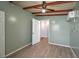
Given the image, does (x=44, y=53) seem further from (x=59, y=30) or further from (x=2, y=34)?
(x=59, y=30)

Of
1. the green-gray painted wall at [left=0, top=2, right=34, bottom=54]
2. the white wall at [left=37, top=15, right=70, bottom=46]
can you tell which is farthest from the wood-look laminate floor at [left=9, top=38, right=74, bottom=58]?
the white wall at [left=37, top=15, right=70, bottom=46]

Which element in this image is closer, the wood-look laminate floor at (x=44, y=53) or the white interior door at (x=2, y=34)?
the white interior door at (x=2, y=34)

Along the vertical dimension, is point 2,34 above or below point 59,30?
below

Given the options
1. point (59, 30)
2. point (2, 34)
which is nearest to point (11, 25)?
point (2, 34)

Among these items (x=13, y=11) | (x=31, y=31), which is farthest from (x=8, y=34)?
(x=31, y=31)

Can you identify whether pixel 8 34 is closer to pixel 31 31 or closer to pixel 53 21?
pixel 31 31

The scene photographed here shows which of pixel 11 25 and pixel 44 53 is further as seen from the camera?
pixel 44 53

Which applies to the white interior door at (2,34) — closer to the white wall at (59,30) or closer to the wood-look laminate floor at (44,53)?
the wood-look laminate floor at (44,53)

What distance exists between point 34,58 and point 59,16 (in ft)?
13.2

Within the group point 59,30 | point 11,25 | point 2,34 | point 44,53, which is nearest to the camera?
point 2,34

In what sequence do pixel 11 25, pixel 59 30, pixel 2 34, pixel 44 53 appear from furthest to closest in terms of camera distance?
pixel 59 30
pixel 44 53
pixel 11 25
pixel 2 34

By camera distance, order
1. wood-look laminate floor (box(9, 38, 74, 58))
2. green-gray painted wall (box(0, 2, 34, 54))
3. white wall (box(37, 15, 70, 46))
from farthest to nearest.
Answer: white wall (box(37, 15, 70, 46)), wood-look laminate floor (box(9, 38, 74, 58)), green-gray painted wall (box(0, 2, 34, 54))

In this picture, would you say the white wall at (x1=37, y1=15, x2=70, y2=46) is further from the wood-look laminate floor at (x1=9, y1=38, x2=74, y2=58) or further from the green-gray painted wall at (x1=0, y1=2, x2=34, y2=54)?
the green-gray painted wall at (x1=0, y1=2, x2=34, y2=54)

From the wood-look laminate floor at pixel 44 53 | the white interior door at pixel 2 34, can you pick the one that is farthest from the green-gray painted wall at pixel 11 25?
the wood-look laminate floor at pixel 44 53
